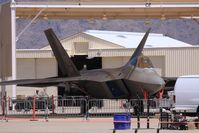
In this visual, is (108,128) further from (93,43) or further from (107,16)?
(93,43)

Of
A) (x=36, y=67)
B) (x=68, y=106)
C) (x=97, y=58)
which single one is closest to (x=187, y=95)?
(x=68, y=106)

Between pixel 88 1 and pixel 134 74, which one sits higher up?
pixel 88 1

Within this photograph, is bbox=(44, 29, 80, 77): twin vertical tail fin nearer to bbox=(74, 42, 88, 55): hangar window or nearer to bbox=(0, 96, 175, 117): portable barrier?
bbox=(0, 96, 175, 117): portable barrier

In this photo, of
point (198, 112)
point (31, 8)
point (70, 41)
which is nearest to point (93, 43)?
point (70, 41)

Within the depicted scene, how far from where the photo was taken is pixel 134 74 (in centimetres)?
3191

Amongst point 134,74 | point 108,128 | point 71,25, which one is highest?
point 71,25

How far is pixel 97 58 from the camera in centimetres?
5319

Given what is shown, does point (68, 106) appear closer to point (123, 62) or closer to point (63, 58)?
point (63, 58)

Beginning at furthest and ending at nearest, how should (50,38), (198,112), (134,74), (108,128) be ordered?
(50,38) < (134,74) < (198,112) < (108,128)

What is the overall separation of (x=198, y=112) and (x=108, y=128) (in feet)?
13.4

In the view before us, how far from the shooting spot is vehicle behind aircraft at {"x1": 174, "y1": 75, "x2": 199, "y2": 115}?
82.5 feet

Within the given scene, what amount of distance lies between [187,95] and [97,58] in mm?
28175

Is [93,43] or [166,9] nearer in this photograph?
[166,9]

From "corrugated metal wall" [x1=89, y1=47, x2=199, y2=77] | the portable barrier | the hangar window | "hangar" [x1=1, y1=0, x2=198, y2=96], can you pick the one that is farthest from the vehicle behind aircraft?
the hangar window
